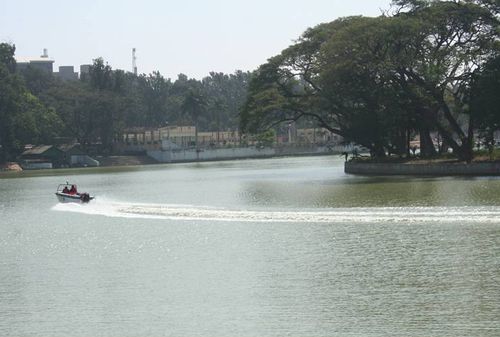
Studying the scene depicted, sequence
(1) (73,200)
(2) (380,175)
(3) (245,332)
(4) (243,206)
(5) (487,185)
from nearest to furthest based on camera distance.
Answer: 1. (3) (245,332)
2. (4) (243,206)
3. (5) (487,185)
4. (1) (73,200)
5. (2) (380,175)

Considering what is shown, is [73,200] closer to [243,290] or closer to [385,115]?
[385,115]

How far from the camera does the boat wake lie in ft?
112

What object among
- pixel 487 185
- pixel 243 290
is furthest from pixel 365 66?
pixel 243 290

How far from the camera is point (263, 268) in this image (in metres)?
25.6

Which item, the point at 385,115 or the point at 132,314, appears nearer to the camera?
the point at 132,314

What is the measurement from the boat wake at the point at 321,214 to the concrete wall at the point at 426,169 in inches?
870

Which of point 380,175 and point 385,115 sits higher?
point 385,115

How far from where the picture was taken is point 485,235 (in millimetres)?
29094

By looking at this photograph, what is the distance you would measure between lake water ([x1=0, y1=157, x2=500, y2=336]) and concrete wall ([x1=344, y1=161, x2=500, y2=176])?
12.4 m

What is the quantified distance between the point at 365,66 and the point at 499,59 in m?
10.6

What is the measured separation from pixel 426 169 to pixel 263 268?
38910 mm

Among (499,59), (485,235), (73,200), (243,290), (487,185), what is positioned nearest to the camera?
(243,290)

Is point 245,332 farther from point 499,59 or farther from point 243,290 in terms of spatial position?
point 499,59

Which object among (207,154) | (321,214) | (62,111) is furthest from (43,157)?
(321,214)
